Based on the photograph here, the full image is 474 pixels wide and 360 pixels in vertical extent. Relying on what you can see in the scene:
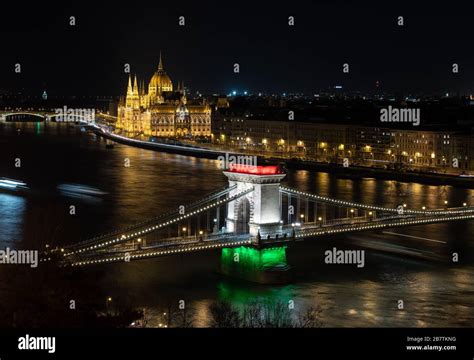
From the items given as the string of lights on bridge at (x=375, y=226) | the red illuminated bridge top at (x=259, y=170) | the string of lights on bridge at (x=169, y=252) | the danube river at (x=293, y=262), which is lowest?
the danube river at (x=293, y=262)

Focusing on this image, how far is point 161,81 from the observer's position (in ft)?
175

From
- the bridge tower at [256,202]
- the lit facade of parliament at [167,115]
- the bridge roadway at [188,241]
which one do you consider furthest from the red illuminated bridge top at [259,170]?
the lit facade of parliament at [167,115]

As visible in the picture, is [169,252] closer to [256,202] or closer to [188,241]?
[188,241]

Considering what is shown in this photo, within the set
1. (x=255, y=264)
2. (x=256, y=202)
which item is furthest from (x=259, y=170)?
(x=255, y=264)

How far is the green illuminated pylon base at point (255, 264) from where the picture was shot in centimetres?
1041

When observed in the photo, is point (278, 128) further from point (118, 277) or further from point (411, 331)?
point (411, 331)

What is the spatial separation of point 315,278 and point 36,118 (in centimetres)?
7370

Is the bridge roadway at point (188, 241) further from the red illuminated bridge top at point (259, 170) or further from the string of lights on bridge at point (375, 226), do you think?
the red illuminated bridge top at point (259, 170)

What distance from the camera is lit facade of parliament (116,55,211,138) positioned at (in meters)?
47.7

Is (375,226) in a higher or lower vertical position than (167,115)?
lower

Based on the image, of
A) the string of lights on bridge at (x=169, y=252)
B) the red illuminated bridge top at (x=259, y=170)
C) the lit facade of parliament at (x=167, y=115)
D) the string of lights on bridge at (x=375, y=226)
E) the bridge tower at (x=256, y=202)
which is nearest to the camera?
the string of lights on bridge at (x=169, y=252)

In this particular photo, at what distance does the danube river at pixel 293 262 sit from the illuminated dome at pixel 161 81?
29.8 m

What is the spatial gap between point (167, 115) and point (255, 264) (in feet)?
125

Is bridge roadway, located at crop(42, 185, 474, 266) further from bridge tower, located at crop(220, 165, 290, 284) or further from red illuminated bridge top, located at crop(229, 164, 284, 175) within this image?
red illuminated bridge top, located at crop(229, 164, 284, 175)
